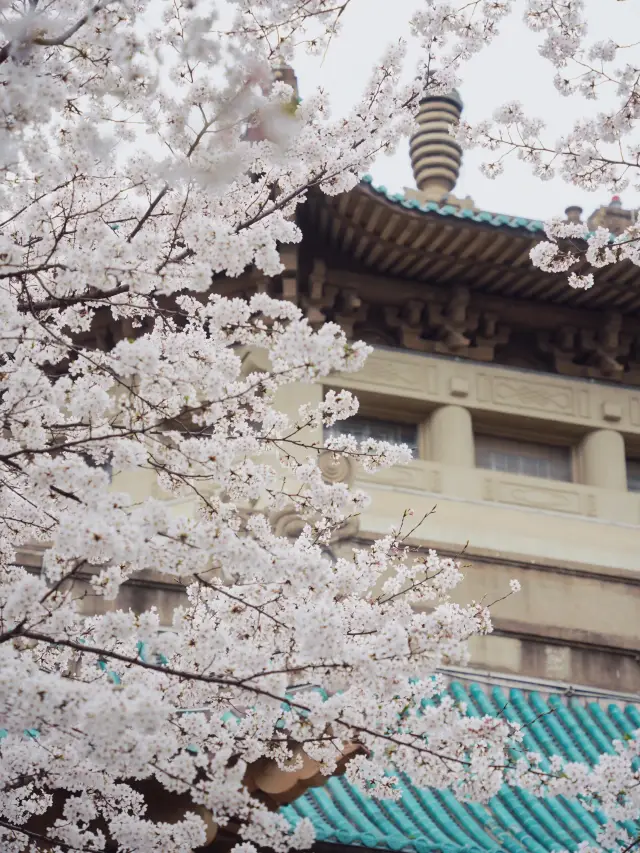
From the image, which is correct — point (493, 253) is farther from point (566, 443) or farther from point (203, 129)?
point (203, 129)

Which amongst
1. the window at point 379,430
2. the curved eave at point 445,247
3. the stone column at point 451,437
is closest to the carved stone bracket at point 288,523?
the window at point 379,430

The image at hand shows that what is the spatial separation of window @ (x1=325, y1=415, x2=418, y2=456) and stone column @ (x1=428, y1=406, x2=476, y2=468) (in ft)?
0.72

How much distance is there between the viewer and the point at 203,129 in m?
5.96

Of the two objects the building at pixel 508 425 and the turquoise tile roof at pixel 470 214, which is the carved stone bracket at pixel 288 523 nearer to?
the building at pixel 508 425

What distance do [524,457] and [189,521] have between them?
8.25 meters

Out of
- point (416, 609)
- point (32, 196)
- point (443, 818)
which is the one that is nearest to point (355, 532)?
point (416, 609)

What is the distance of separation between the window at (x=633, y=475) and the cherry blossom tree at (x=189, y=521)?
697 cm

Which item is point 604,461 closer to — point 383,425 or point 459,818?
point 383,425

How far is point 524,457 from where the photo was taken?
13.0 meters

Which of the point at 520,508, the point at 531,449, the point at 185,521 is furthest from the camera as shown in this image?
the point at 531,449

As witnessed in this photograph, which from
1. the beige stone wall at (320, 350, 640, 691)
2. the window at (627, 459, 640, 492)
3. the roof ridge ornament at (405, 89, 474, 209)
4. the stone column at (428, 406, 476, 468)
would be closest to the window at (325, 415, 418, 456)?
the beige stone wall at (320, 350, 640, 691)

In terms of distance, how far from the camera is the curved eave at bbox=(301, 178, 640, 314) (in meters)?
11.5

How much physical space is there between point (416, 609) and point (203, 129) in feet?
20.4

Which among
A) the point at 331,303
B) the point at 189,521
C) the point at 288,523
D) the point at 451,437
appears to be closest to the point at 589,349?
the point at 451,437
